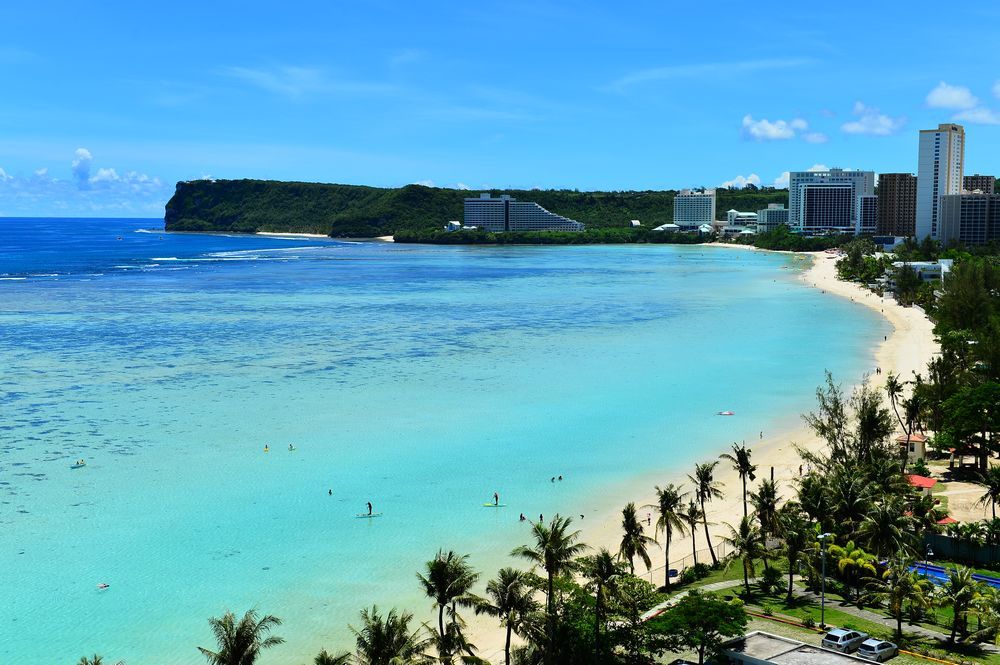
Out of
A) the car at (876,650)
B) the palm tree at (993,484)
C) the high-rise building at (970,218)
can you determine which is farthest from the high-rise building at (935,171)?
the car at (876,650)

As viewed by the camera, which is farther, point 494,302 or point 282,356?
point 494,302

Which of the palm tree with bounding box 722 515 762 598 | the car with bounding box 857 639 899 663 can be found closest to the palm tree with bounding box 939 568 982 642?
the car with bounding box 857 639 899 663

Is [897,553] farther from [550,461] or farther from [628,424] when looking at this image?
[628,424]

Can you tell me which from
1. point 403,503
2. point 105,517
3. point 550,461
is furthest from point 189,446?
point 550,461

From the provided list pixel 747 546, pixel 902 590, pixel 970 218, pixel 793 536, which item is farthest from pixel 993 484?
pixel 970 218

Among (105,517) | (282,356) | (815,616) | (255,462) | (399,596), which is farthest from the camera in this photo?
(282,356)

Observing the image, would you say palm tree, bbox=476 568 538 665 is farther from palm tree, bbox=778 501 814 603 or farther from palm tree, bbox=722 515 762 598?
palm tree, bbox=778 501 814 603

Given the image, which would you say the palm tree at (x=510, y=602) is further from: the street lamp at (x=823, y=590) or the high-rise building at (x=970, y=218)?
the high-rise building at (x=970, y=218)
